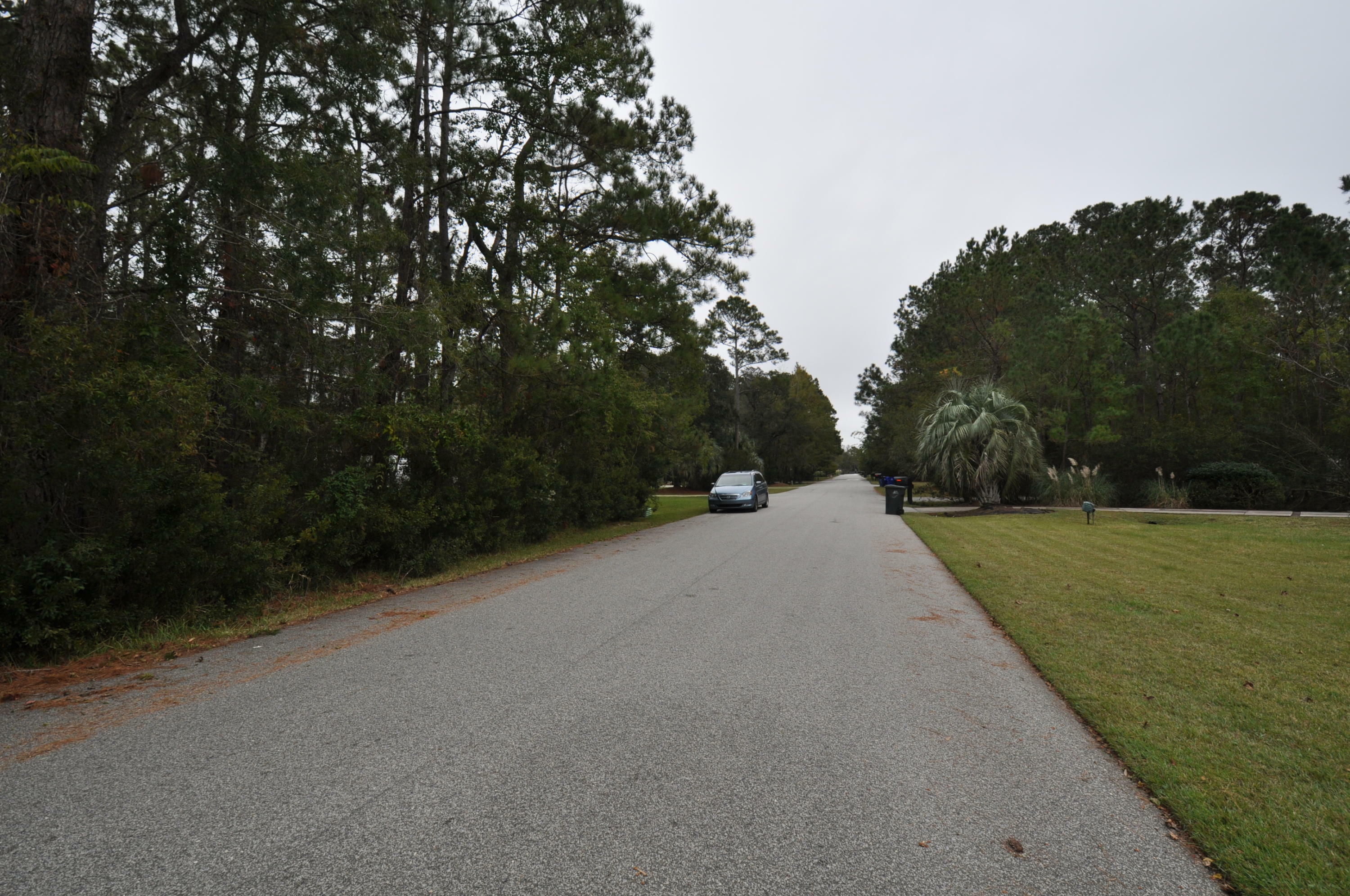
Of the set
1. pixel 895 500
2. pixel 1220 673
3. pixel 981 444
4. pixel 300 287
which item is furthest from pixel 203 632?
pixel 981 444

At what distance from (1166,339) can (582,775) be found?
106 feet

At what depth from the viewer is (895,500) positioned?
2250 centimetres

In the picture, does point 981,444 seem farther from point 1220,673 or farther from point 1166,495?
point 1220,673

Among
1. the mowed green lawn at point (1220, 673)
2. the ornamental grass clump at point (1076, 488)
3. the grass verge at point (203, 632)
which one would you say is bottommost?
the grass verge at point (203, 632)

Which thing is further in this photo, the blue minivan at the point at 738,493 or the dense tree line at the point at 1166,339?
the blue minivan at the point at 738,493

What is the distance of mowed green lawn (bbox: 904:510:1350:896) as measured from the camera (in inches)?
106

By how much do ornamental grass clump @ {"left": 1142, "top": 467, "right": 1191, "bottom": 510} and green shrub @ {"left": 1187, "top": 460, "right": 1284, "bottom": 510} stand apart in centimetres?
29

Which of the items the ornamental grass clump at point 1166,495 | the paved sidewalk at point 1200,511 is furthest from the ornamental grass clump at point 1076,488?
the ornamental grass clump at point 1166,495

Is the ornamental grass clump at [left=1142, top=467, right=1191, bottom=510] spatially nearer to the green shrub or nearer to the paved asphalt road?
the green shrub

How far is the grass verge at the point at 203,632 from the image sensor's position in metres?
4.91

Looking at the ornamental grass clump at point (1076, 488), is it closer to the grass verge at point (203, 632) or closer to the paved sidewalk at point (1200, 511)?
the paved sidewalk at point (1200, 511)

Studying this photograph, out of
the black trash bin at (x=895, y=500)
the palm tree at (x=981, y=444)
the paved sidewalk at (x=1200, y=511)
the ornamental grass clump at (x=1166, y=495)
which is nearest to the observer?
the paved sidewalk at (x=1200, y=511)

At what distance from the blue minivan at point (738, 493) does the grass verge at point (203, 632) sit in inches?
541

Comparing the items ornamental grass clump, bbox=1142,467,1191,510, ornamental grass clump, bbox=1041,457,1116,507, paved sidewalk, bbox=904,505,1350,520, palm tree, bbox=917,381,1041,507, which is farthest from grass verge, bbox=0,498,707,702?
ornamental grass clump, bbox=1142,467,1191,510
